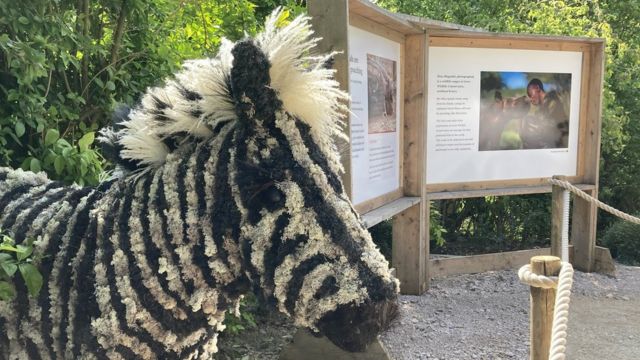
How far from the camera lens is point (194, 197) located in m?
1.38

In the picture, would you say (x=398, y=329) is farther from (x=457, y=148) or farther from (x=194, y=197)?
(x=194, y=197)

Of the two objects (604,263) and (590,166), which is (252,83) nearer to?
(590,166)

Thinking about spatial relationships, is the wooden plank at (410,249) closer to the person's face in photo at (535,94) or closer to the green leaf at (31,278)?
the person's face in photo at (535,94)

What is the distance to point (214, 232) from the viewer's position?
1.37 m

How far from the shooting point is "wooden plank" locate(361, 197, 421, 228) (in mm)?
3772

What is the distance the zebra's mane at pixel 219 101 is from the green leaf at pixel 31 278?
37 centimetres

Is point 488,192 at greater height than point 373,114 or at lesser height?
lesser

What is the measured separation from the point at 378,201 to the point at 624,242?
471 centimetres

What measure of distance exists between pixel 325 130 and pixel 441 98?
4033 millimetres

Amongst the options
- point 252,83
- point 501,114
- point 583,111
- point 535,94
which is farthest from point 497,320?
point 252,83

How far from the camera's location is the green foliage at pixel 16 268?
143 centimetres

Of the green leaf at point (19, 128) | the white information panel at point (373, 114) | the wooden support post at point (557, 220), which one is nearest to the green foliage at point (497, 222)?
the wooden support post at point (557, 220)

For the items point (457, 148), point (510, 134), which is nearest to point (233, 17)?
point (457, 148)

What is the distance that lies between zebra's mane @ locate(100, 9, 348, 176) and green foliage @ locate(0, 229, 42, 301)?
352mm
